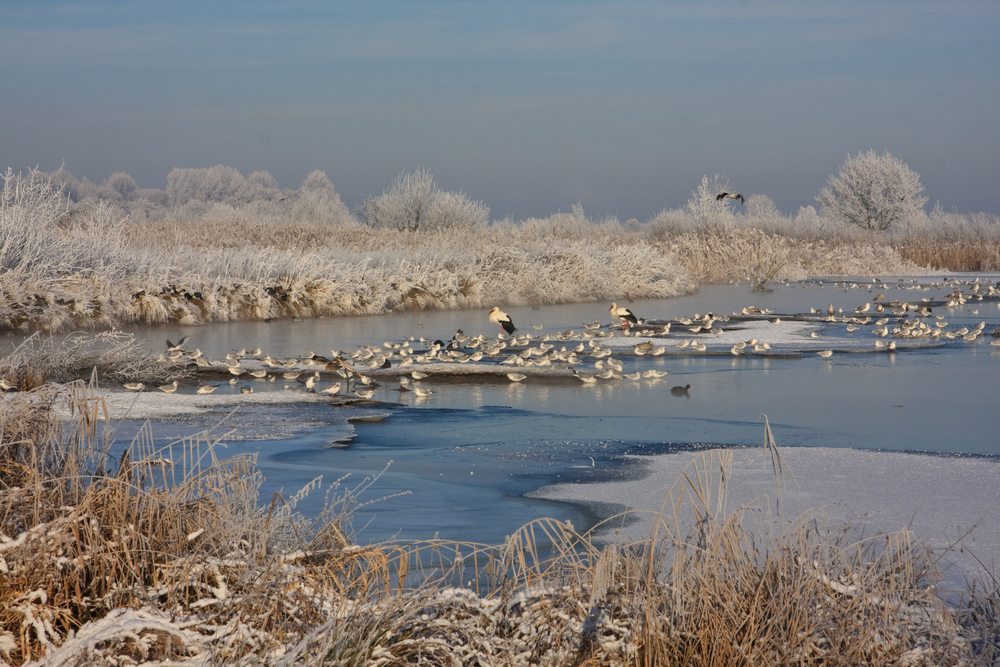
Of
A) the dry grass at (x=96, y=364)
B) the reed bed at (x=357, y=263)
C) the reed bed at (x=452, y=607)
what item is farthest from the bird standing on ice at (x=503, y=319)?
the reed bed at (x=452, y=607)

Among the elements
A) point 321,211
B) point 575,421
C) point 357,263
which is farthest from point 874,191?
point 575,421

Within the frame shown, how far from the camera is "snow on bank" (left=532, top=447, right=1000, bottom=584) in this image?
5.84 metres

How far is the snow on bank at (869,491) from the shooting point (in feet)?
19.2

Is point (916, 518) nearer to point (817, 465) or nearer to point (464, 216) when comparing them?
point (817, 465)

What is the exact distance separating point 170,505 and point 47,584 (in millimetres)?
587

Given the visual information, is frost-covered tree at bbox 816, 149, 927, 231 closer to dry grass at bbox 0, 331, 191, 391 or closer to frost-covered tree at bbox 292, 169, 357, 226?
frost-covered tree at bbox 292, 169, 357, 226

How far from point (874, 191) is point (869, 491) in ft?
210

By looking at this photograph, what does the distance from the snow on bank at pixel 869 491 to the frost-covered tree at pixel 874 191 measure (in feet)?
201

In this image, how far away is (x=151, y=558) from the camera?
13.6ft

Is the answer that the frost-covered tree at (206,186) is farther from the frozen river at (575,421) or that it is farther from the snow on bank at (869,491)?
the snow on bank at (869,491)

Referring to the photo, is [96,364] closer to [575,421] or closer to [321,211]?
[575,421]

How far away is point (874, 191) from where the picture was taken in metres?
67.0

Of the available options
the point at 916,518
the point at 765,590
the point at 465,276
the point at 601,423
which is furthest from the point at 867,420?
the point at 465,276

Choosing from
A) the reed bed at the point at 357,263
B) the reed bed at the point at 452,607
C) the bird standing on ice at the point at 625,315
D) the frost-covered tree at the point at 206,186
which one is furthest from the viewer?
the frost-covered tree at the point at 206,186
